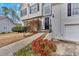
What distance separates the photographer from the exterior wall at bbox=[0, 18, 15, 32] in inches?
83.4

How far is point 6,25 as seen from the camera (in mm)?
2141

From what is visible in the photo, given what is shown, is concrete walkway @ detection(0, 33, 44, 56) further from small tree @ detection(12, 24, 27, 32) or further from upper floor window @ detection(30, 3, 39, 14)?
upper floor window @ detection(30, 3, 39, 14)

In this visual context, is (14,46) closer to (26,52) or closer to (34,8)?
(26,52)

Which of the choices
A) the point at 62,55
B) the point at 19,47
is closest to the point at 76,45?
the point at 62,55

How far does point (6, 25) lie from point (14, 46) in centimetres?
26

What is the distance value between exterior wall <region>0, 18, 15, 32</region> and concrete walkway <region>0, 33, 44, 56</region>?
0.18m

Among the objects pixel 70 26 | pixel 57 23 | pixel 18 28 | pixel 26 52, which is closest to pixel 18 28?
pixel 18 28

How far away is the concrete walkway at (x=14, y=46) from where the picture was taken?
2098 mm

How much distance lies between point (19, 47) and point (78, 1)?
0.85 meters

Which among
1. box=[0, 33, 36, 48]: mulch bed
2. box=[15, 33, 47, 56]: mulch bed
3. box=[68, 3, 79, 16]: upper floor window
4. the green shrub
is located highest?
box=[68, 3, 79, 16]: upper floor window

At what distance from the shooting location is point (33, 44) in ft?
6.97

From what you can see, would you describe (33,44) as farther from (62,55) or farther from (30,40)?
(62,55)

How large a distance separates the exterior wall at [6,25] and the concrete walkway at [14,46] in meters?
0.18

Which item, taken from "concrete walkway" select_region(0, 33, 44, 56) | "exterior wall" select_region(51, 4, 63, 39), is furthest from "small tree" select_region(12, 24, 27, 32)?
"exterior wall" select_region(51, 4, 63, 39)
